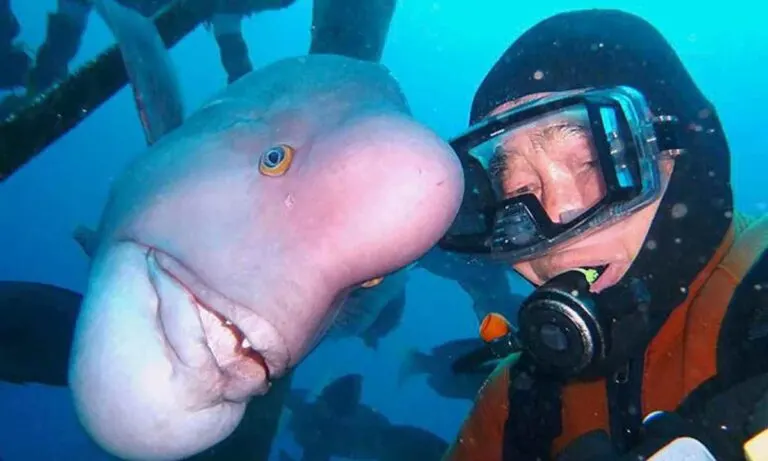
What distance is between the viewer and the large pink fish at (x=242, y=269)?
1.68 m

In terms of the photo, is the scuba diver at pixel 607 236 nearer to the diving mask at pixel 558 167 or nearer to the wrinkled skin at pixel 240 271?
the diving mask at pixel 558 167

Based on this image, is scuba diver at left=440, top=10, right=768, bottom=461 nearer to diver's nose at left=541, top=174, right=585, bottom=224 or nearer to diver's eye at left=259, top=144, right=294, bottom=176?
diver's nose at left=541, top=174, right=585, bottom=224

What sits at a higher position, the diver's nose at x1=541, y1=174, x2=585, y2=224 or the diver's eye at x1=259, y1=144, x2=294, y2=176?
the diver's nose at x1=541, y1=174, x2=585, y2=224

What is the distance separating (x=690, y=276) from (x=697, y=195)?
321 millimetres

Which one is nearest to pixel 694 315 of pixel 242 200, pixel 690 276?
pixel 690 276

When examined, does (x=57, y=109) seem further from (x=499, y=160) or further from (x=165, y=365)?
(x=499, y=160)

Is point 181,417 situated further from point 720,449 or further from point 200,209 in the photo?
point 720,449

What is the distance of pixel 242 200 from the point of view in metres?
1.89

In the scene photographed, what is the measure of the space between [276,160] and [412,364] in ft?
32.1

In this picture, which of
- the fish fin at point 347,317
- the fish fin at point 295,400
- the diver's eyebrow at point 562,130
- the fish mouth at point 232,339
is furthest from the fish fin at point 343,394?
the fish mouth at point 232,339

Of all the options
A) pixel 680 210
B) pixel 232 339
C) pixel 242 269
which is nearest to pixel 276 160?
pixel 242 269

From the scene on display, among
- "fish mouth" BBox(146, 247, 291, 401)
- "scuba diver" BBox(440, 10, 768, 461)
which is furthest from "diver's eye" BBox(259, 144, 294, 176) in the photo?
"scuba diver" BBox(440, 10, 768, 461)

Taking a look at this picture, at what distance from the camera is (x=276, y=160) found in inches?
75.5

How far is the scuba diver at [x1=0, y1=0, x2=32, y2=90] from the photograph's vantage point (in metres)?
6.59
